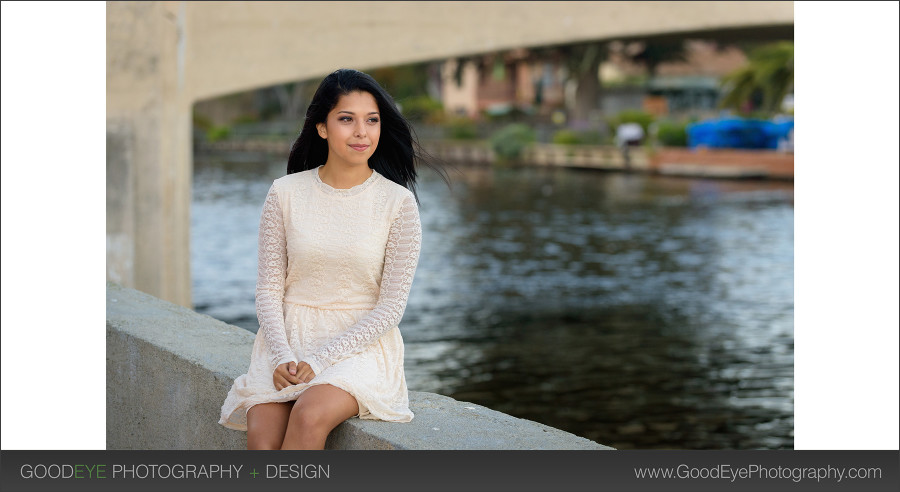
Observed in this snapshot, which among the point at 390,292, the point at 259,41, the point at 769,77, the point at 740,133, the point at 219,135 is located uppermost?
the point at 219,135

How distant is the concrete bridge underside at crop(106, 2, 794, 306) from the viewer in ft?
30.2

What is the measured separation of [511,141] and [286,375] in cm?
3854

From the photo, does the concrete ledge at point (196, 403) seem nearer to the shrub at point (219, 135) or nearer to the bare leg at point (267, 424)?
the bare leg at point (267, 424)

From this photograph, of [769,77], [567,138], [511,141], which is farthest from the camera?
[511,141]

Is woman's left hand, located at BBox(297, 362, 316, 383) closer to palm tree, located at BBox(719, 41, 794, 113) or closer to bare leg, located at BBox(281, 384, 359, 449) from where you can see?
bare leg, located at BBox(281, 384, 359, 449)

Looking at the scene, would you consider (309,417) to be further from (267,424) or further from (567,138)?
(567,138)

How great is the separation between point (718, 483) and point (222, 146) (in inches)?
2110

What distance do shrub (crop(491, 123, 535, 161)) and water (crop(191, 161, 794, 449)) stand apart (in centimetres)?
1272

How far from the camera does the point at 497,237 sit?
22141 millimetres

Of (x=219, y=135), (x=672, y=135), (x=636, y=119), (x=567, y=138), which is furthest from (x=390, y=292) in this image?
(x=219, y=135)

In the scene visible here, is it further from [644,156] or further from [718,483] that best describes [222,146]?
[718,483]

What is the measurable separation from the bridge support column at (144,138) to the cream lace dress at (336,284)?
20.8 feet

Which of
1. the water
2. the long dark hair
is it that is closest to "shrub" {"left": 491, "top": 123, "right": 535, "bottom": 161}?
the water

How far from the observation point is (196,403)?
3736mm
